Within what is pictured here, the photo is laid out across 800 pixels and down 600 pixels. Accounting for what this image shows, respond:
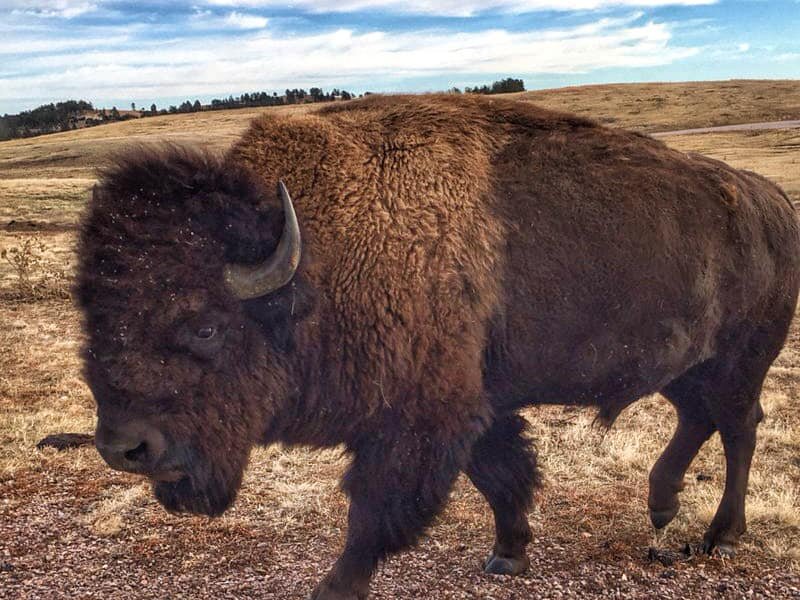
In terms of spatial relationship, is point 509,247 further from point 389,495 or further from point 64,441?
point 64,441

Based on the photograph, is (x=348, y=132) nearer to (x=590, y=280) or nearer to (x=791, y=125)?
(x=590, y=280)

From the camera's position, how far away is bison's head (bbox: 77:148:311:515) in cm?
285

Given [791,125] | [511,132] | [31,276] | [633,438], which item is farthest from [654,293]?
[791,125]

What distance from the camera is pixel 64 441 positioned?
5.74m

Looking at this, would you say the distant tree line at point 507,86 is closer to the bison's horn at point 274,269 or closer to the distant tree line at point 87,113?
the distant tree line at point 87,113

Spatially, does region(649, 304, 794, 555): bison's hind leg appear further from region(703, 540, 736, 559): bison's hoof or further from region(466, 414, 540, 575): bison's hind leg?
region(466, 414, 540, 575): bison's hind leg

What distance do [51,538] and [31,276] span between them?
999 centimetres

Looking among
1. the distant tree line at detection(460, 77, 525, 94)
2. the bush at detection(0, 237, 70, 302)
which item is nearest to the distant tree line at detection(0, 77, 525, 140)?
the distant tree line at detection(460, 77, 525, 94)

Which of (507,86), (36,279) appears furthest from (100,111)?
(36,279)

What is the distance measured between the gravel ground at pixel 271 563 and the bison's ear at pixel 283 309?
1.49 m

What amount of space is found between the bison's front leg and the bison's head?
0.51m

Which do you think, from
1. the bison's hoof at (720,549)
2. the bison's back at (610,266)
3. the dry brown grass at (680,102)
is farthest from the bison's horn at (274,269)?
the dry brown grass at (680,102)

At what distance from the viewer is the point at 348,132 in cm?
352

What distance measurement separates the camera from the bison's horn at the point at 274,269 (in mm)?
2877
